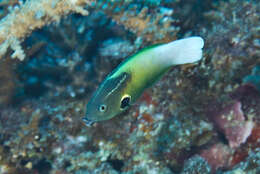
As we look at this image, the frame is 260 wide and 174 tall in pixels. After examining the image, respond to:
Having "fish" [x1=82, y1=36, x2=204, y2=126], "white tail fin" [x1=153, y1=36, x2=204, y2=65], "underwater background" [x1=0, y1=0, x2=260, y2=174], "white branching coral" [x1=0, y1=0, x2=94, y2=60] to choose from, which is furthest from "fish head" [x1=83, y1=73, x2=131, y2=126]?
"white branching coral" [x1=0, y1=0, x2=94, y2=60]

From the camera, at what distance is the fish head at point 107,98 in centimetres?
205

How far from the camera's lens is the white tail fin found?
2096 millimetres

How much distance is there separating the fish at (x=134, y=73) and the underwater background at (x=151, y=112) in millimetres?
1360

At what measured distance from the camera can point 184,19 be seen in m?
4.64

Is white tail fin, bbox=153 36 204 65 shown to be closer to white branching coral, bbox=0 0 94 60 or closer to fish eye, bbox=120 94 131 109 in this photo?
fish eye, bbox=120 94 131 109

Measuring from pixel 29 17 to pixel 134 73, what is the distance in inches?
83.8

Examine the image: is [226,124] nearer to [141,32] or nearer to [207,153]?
[207,153]

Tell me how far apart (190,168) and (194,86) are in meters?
1.20

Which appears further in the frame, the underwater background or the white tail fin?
the underwater background

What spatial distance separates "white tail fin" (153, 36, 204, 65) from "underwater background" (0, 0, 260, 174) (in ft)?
4.43

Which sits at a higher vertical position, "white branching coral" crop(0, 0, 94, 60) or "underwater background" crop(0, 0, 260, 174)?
"white branching coral" crop(0, 0, 94, 60)

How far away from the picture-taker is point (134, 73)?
2125mm

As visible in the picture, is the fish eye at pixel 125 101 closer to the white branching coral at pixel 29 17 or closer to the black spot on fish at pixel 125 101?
the black spot on fish at pixel 125 101

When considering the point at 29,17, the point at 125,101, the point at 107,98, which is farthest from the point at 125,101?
the point at 29,17
